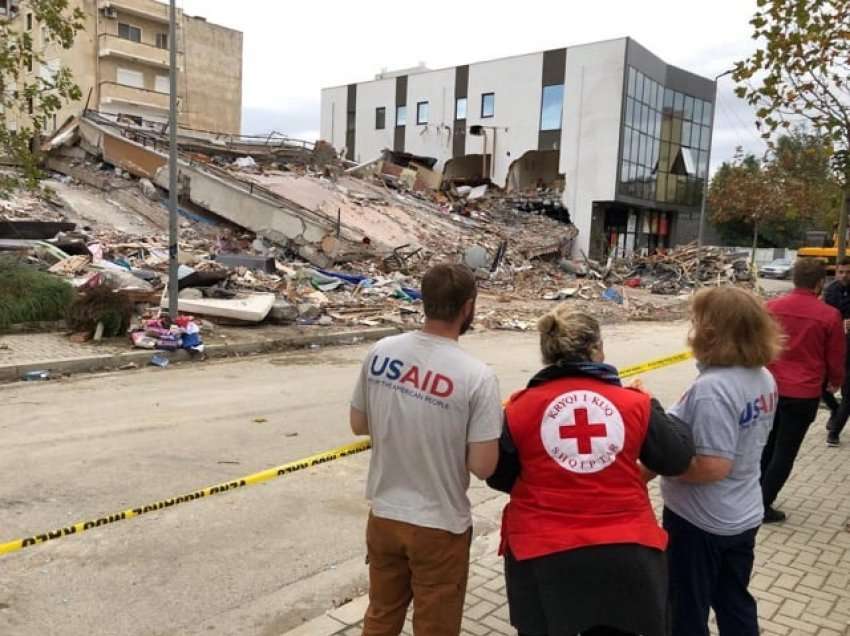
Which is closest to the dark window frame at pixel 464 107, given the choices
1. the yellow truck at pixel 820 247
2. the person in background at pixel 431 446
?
the yellow truck at pixel 820 247

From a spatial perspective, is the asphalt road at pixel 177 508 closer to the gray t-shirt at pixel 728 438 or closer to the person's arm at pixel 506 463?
the person's arm at pixel 506 463

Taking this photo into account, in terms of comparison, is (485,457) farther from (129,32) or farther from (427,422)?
(129,32)

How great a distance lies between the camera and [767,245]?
212 ft

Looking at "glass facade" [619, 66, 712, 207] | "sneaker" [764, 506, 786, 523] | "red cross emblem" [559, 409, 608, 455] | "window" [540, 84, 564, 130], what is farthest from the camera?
"window" [540, 84, 564, 130]

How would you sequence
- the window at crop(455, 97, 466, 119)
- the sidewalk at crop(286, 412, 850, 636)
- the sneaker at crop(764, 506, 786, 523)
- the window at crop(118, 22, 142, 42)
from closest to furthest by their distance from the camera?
1. the sidewalk at crop(286, 412, 850, 636)
2. the sneaker at crop(764, 506, 786, 523)
3. the window at crop(455, 97, 466, 119)
4. the window at crop(118, 22, 142, 42)

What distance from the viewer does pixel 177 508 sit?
4980 millimetres

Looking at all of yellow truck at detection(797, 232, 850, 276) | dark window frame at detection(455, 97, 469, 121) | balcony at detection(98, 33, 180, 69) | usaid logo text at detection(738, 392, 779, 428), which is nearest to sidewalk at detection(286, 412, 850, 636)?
usaid logo text at detection(738, 392, 779, 428)

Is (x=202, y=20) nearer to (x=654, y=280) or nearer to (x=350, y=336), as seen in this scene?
(x=654, y=280)

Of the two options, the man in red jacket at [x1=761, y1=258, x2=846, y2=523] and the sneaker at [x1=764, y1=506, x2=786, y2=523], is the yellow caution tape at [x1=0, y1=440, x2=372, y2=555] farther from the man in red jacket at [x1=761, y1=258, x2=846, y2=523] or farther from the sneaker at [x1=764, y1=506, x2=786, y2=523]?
the sneaker at [x1=764, y1=506, x2=786, y2=523]

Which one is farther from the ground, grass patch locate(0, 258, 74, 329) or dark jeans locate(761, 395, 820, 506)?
dark jeans locate(761, 395, 820, 506)

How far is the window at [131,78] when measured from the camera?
52406 mm

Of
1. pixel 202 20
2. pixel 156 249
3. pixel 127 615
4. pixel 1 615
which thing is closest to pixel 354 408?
pixel 127 615

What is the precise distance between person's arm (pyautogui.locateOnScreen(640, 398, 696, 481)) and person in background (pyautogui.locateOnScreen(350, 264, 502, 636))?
0.49 metres

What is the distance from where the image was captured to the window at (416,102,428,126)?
47969 mm
